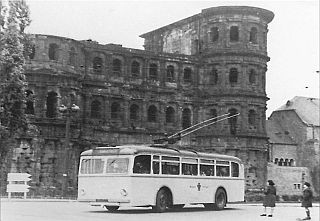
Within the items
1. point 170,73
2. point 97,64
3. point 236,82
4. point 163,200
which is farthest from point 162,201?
point 236,82

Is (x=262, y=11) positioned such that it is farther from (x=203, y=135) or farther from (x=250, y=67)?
→ (x=203, y=135)

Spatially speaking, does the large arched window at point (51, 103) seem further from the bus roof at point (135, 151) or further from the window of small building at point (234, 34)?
the bus roof at point (135, 151)

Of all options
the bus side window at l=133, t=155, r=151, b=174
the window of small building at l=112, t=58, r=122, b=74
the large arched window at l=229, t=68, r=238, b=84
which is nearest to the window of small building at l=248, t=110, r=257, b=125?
the large arched window at l=229, t=68, r=238, b=84

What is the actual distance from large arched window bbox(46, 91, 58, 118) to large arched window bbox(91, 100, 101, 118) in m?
3.69

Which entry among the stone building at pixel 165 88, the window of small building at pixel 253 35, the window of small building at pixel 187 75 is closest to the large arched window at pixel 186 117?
the stone building at pixel 165 88

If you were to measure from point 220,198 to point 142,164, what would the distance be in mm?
4961

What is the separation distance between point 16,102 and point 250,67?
81.6ft

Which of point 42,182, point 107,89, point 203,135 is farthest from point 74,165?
point 203,135

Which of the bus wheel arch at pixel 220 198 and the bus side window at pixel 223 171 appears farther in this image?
the bus side window at pixel 223 171

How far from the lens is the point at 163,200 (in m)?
23.0

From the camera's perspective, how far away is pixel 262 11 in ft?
163

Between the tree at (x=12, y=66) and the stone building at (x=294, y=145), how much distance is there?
36.4 meters

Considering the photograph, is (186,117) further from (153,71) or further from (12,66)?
(12,66)

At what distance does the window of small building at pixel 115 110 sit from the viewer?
1834 inches
